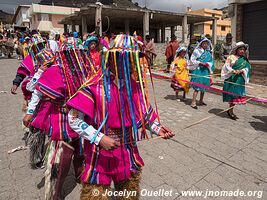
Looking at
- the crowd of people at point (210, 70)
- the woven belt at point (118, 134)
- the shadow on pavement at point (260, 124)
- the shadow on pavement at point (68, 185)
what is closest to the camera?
the woven belt at point (118, 134)

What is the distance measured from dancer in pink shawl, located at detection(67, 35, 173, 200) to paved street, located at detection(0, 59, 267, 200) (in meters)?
0.64

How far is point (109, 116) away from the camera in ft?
5.84

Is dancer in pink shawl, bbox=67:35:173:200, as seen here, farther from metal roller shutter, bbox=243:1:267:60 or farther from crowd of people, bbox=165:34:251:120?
metal roller shutter, bbox=243:1:267:60

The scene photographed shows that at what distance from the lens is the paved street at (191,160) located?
9.69 ft

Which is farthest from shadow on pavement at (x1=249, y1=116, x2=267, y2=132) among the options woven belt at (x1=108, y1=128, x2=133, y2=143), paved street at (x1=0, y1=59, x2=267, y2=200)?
woven belt at (x1=108, y1=128, x2=133, y2=143)

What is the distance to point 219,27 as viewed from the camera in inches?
1620

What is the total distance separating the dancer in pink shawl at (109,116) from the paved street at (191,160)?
642mm

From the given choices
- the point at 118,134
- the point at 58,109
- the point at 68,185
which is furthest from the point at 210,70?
the point at 118,134

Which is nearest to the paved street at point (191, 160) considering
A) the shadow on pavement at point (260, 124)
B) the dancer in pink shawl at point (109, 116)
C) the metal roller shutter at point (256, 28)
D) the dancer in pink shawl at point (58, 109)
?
the shadow on pavement at point (260, 124)

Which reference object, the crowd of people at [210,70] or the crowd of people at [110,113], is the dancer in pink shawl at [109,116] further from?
the crowd of people at [210,70]

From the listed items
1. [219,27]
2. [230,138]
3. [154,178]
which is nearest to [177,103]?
[230,138]

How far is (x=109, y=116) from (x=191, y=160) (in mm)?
2285

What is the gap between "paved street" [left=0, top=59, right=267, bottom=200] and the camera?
2953mm

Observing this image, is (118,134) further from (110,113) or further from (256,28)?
(256,28)
